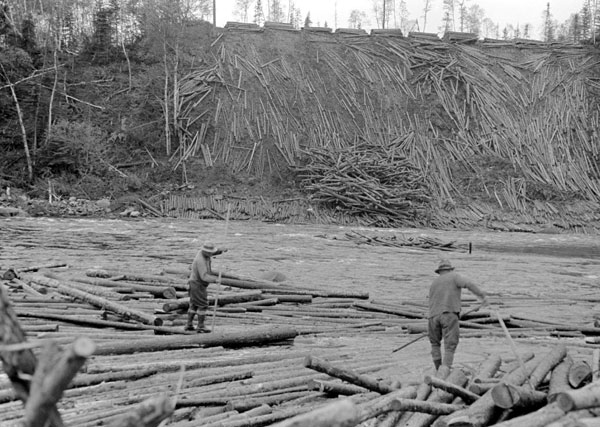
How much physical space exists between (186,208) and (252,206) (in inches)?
128

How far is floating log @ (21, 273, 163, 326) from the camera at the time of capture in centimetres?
938

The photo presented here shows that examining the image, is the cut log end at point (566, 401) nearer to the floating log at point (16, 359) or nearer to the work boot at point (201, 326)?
the floating log at point (16, 359)

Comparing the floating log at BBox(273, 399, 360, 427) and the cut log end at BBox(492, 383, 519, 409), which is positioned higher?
the floating log at BBox(273, 399, 360, 427)

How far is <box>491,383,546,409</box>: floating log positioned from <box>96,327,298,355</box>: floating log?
412 centimetres

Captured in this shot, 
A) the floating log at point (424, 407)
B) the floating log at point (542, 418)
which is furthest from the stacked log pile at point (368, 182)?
the floating log at point (542, 418)

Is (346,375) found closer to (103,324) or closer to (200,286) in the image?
(200,286)

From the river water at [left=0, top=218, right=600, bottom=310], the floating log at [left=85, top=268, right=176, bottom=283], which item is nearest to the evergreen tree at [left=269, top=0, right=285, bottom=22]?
the river water at [left=0, top=218, right=600, bottom=310]

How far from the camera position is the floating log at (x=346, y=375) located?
5.89 meters

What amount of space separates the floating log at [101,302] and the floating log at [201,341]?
130cm

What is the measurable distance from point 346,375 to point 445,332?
2.18 meters

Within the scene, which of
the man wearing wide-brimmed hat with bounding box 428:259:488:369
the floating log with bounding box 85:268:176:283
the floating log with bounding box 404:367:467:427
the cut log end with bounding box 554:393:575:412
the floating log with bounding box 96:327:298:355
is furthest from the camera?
the floating log with bounding box 85:268:176:283

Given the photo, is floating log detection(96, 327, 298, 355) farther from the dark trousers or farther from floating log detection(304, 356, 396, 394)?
floating log detection(304, 356, 396, 394)

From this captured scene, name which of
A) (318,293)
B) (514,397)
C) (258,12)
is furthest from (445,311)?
(258,12)

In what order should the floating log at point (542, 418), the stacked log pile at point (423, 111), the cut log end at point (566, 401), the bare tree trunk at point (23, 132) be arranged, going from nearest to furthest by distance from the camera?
the cut log end at point (566, 401), the floating log at point (542, 418), the bare tree trunk at point (23, 132), the stacked log pile at point (423, 111)
